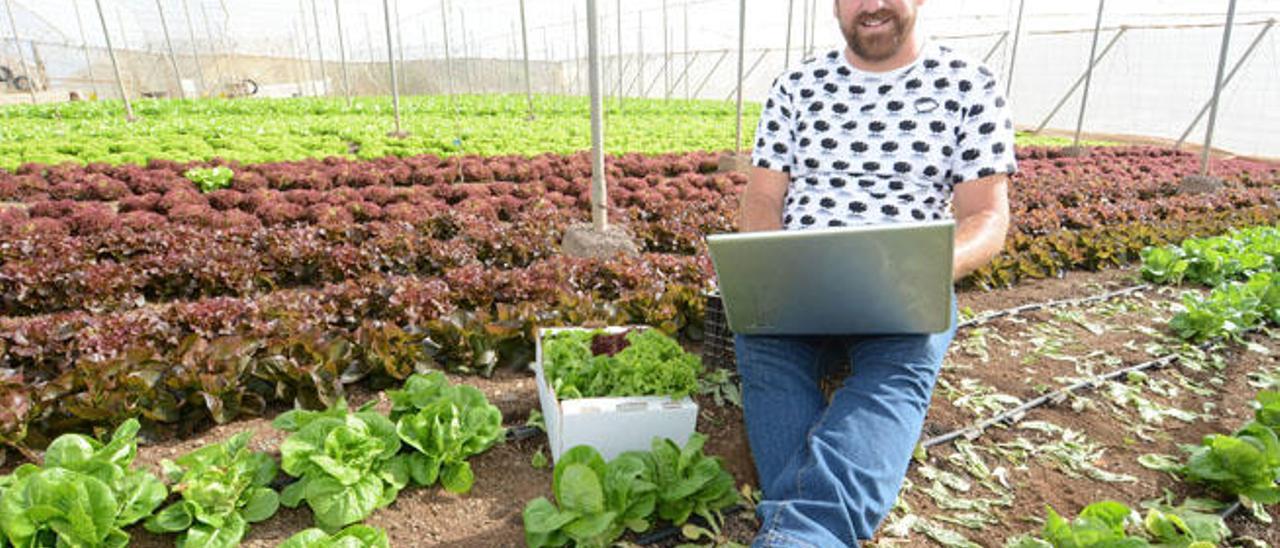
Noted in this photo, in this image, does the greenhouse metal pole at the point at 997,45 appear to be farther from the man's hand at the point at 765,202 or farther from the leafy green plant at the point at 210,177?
the man's hand at the point at 765,202

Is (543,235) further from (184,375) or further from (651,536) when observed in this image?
(651,536)

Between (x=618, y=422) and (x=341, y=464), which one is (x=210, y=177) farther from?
(x=618, y=422)

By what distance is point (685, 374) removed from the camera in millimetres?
2912

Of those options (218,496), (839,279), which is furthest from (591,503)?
(218,496)

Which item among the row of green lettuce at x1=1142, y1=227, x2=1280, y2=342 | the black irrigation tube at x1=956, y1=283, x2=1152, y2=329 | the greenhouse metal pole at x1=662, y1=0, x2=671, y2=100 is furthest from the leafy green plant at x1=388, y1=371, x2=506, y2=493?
the greenhouse metal pole at x1=662, y1=0, x2=671, y2=100

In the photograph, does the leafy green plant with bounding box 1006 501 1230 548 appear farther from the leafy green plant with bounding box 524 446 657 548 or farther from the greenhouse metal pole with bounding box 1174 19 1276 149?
the greenhouse metal pole with bounding box 1174 19 1276 149

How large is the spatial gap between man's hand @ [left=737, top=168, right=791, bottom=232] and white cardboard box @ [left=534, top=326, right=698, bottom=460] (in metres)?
0.89

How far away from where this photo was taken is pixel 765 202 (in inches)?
127

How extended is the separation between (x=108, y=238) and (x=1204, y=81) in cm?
2746

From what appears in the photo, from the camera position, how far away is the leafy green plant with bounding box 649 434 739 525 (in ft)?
8.55

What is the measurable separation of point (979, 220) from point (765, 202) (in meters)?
0.91

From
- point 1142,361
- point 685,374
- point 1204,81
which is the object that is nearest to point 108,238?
point 685,374

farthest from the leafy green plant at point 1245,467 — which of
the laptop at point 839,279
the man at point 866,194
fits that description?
the laptop at point 839,279

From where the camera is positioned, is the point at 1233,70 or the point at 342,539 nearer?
the point at 342,539
